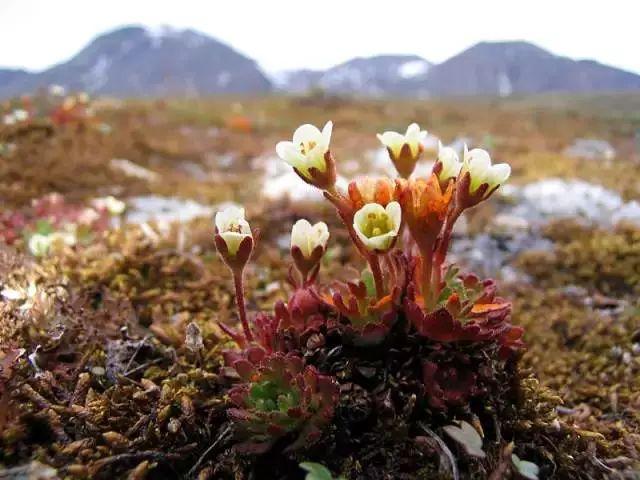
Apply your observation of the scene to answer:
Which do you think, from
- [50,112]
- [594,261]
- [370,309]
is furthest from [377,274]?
[50,112]

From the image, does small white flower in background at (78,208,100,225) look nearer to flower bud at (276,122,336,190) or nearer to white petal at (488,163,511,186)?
flower bud at (276,122,336,190)

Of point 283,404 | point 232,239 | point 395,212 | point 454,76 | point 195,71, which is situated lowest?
point 283,404

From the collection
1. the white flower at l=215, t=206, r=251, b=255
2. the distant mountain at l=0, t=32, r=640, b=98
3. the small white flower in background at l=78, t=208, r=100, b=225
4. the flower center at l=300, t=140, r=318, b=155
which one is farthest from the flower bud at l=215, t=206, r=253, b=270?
the distant mountain at l=0, t=32, r=640, b=98

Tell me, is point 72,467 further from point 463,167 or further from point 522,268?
point 522,268

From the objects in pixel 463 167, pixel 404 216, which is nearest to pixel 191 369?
pixel 404 216

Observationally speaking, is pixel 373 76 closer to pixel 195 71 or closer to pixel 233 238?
pixel 195 71
